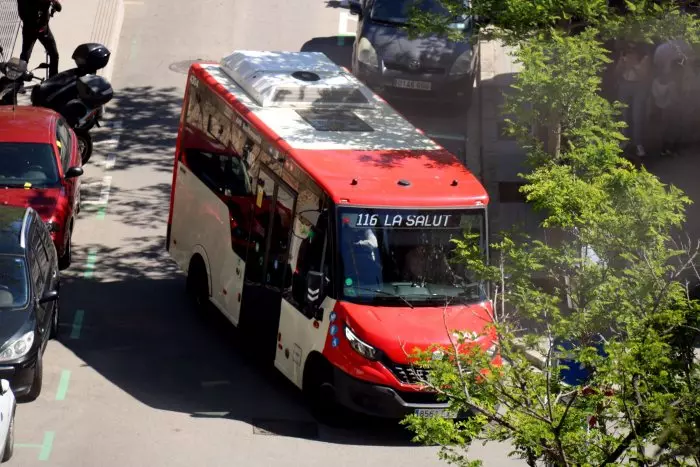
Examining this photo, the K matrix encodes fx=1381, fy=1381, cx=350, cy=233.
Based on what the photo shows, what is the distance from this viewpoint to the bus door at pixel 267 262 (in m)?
15.9

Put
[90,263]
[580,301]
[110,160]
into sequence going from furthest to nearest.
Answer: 1. [110,160]
2. [90,263]
3. [580,301]

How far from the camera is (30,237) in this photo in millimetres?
15859

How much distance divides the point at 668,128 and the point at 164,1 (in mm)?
12549

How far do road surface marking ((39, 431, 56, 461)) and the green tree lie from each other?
4.23 metres

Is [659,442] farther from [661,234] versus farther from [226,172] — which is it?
[226,172]

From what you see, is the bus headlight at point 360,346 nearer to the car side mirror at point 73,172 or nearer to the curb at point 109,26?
the car side mirror at point 73,172

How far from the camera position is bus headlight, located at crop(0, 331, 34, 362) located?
1441 cm

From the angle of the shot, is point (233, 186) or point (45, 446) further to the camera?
point (233, 186)

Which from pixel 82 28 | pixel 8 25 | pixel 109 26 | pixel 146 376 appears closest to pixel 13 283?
pixel 146 376

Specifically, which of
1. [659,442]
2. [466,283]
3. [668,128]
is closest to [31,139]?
[466,283]

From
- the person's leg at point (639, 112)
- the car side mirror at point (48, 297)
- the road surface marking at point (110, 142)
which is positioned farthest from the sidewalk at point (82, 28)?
the car side mirror at point (48, 297)

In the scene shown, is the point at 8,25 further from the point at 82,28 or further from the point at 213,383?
the point at 213,383

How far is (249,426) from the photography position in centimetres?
1523

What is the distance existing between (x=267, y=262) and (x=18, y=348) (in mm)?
3152
